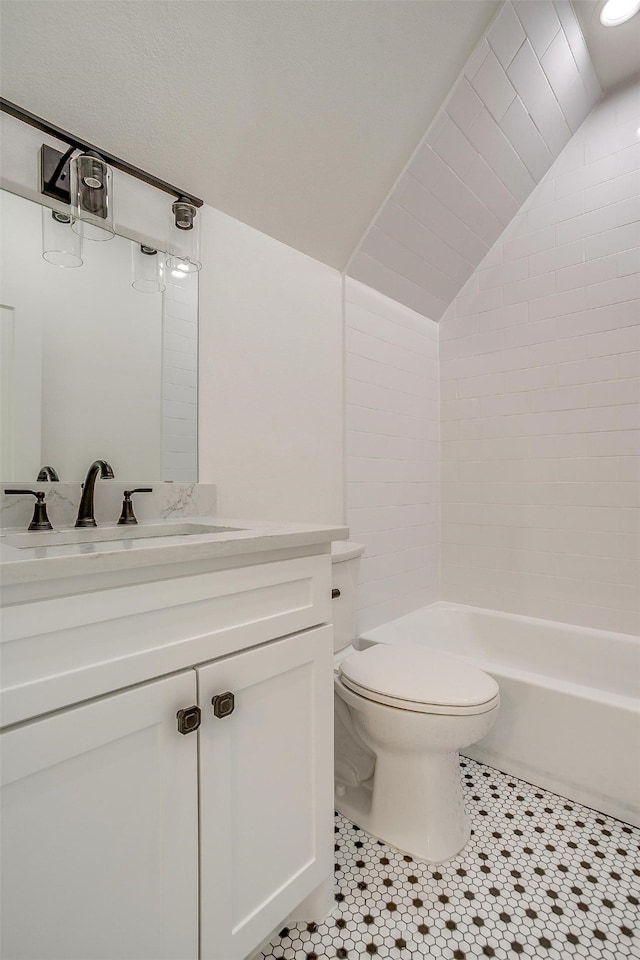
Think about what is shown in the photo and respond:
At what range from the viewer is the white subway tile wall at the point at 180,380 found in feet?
4.90

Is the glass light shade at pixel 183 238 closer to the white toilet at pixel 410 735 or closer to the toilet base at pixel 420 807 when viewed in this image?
the white toilet at pixel 410 735

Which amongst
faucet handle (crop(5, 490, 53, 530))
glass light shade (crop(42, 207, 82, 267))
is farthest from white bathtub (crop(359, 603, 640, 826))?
glass light shade (crop(42, 207, 82, 267))

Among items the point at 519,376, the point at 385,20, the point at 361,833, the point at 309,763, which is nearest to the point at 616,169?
the point at 519,376

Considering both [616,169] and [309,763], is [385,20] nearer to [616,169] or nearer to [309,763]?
[616,169]

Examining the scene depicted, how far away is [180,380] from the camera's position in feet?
5.02

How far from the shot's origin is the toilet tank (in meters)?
1.54

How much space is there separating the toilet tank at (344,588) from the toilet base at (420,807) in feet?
1.20

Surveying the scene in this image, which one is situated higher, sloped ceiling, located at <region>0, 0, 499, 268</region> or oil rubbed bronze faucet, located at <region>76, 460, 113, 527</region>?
sloped ceiling, located at <region>0, 0, 499, 268</region>

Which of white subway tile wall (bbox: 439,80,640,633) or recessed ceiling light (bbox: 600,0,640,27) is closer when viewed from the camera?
recessed ceiling light (bbox: 600,0,640,27)

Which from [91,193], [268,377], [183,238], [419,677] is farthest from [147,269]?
[419,677]

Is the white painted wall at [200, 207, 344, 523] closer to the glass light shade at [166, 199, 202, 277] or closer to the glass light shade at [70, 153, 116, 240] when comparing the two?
the glass light shade at [166, 199, 202, 277]

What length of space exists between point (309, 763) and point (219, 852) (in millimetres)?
252

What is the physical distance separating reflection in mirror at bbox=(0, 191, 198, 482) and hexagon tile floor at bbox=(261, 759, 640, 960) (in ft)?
3.98

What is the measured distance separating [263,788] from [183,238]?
148 centimetres
